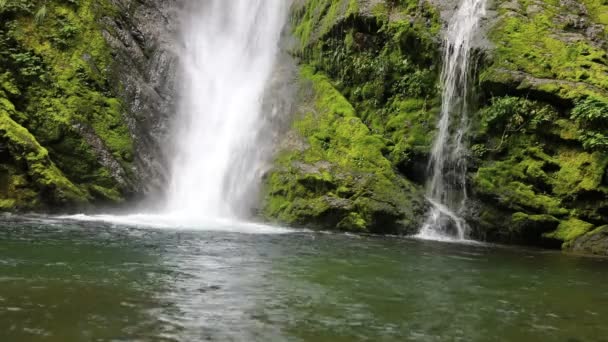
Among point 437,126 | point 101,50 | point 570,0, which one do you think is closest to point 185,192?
point 101,50

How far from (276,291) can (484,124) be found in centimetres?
1016

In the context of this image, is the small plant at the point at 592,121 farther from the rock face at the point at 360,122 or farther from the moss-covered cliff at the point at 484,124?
the rock face at the point at 360,122

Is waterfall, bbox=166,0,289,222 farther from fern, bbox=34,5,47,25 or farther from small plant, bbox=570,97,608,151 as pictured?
small plant, bbox=570,97,608,151

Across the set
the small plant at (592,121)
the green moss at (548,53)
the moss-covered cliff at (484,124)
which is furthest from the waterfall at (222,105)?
the small plant at (592,121)

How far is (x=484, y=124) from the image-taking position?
48.1ft

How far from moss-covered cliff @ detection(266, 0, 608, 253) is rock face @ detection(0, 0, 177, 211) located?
5036 mm

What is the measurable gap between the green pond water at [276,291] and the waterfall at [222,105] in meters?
6.02

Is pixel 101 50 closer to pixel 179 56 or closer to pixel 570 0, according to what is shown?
pixel 179 56

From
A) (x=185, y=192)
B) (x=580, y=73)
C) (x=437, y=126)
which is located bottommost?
(x=185, y=192)

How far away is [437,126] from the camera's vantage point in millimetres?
15828

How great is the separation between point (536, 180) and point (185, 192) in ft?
34.5

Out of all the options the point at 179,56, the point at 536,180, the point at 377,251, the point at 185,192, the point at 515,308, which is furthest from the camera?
the point at 179,56

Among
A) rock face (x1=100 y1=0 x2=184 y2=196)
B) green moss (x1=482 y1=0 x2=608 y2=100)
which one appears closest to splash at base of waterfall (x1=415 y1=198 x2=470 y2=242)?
green moss (x1=482 y1=0 x2=608 y2=100)

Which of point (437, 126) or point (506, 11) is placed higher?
point (506, 11)
